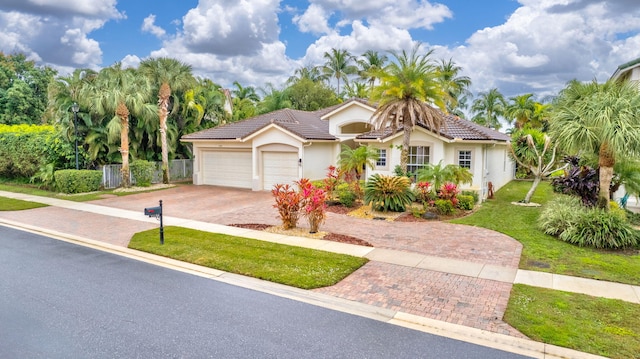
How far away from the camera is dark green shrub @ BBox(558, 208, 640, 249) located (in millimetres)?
10672

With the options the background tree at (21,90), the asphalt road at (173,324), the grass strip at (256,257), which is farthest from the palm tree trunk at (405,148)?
the background tree at (21,90)

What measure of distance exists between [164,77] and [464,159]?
17.1 m

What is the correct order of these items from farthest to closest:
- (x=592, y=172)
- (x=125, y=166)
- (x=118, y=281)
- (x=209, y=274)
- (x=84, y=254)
A: (x=125, y=166) < (x=592, y=172) < (x=84, y=254) < (x=209, y=274) < (x=118, y=281)

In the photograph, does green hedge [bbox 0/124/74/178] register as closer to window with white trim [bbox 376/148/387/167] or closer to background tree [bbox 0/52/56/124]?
window with white trim [bbox 376/148/387/167]

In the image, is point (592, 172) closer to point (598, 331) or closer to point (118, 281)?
point (598, 331)

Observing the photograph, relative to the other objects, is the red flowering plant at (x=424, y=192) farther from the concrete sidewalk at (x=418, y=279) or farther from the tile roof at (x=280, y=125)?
the tile roof at (x=280, y=125)

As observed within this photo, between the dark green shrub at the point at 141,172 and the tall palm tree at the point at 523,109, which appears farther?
the tall palm tree at the point at 523,109

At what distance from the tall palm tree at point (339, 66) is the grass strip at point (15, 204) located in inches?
1447

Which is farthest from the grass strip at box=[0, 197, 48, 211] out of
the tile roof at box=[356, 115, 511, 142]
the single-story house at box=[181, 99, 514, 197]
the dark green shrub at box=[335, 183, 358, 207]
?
the tile roof at box=[356, 115, 511, 142]

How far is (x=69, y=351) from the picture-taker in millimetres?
5445

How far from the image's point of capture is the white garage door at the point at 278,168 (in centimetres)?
2189

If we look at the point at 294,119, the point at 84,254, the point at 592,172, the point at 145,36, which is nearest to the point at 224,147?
the point at 294,119

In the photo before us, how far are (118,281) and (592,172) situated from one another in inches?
546

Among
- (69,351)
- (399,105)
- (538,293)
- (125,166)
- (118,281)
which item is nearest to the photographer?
(69,351)
